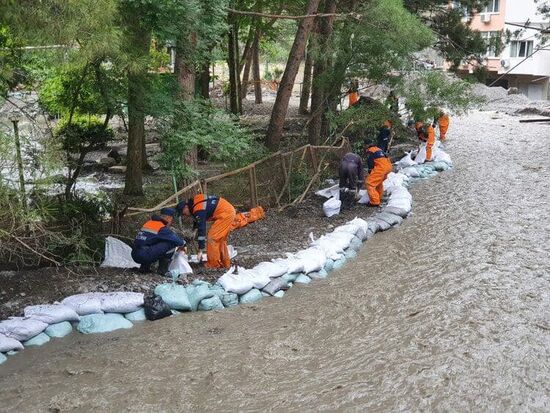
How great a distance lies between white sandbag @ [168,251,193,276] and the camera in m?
6.86

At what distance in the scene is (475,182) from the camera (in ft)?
42.8

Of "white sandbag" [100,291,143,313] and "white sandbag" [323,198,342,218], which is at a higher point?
"white sandbag" [323,198,342,218]

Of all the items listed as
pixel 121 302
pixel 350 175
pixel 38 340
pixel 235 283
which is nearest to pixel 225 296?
pixel 235 283

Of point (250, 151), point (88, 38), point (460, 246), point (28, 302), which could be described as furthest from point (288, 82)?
point (28, 302)

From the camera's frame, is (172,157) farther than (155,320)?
Yes

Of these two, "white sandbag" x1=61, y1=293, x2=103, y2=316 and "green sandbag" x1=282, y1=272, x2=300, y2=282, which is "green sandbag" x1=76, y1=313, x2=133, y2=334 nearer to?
"white sandbag" x1=61, y1=293, x2=103, y2=316

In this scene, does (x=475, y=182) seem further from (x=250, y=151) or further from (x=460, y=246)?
(x=250, y=151)

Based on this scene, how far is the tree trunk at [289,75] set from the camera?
11688mm

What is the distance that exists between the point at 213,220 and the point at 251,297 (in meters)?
1.18

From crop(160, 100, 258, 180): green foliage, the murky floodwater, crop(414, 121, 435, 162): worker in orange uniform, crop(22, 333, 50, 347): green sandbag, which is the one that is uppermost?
crop(160, 100, 258, 180): green foliage

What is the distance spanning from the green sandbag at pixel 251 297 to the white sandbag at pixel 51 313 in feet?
5.83

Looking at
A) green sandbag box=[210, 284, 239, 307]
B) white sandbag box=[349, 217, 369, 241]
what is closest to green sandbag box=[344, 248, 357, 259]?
white sandbag box=[349, 217, 369, 241]

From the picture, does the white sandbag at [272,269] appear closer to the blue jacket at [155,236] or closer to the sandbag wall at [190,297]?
the sandbag wall at [190,297]

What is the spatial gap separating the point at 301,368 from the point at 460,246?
4.30m
